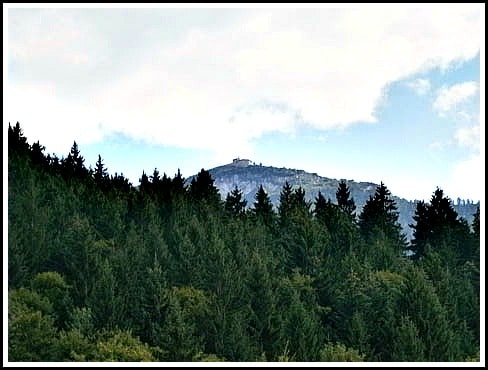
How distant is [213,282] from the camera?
26188 mm

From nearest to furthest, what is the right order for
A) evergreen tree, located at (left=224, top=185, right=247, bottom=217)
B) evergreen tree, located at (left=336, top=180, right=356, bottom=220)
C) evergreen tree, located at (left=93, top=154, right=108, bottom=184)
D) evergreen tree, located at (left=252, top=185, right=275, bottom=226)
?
1. evergreen tree, located at (left=252, top=185, right=275, bottom=226)
2. evergreen tree, located at (left=224, top=185, right=247, bottom=217)
3. evergreen tree, located at (left=93, top=154, right=108, bottom=184)
4. evergreen tree, located at (left=336, top=180, right=356, bottom=220)

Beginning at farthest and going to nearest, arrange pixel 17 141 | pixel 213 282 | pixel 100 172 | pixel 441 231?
pixel 100 172 → pixel 441 231 → pixel 17 141 → pixel 213 282

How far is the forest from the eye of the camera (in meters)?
22.0

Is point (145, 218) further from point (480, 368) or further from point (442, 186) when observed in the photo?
point (480, 368)

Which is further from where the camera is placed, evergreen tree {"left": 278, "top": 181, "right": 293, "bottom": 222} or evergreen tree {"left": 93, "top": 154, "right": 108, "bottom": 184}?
evergreen tree {"left": 93, "top": 154, "right": 108, "bottom": 184}

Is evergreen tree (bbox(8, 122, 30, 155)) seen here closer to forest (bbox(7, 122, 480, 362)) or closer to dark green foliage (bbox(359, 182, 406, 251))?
forest (bbox(7, 122, 480, 362))

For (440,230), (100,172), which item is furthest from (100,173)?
(440,230)

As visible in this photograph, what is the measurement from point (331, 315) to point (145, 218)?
13583 mm

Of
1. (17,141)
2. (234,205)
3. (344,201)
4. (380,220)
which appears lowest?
(380,220)

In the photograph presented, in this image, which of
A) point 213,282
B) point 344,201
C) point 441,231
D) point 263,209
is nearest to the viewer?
point 213,282

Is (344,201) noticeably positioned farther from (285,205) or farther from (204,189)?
(204,189)

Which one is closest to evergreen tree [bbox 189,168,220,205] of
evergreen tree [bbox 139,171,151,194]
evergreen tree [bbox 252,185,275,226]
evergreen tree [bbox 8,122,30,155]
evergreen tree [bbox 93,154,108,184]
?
evergreen tree [bbox 252,185,275,226]

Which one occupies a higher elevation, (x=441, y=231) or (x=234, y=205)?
(x=234, y=205)

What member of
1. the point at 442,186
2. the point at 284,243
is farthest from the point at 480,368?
the point at 442,186
